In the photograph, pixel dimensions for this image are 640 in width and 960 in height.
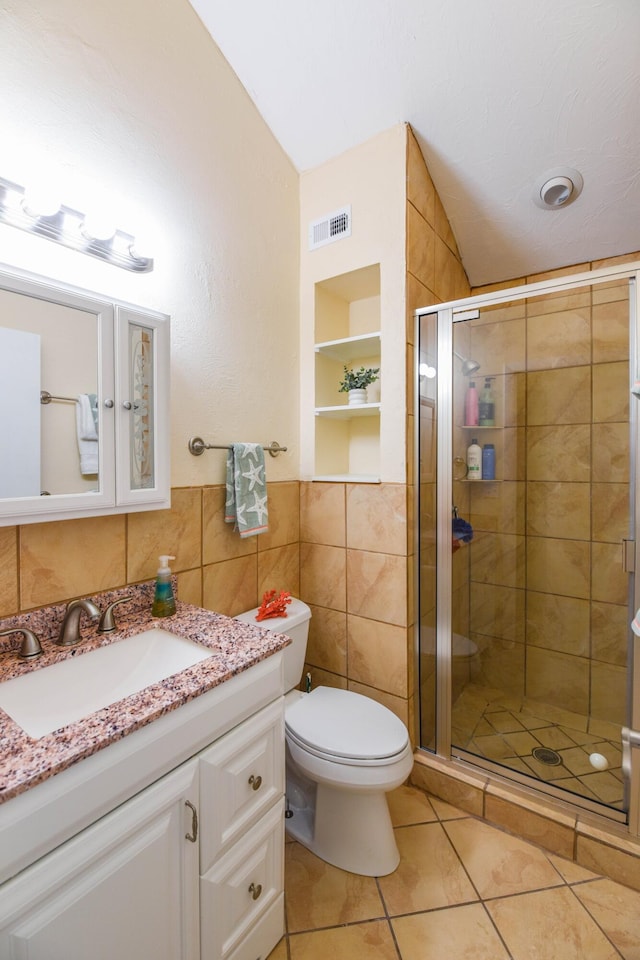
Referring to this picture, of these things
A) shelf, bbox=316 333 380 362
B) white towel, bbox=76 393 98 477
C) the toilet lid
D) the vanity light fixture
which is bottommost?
the toilet lid

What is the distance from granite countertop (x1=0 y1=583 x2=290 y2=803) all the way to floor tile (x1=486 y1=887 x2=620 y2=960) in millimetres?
1044

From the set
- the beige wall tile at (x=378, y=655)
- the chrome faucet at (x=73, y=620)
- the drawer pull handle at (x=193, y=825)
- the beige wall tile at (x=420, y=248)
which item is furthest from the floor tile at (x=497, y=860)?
the beige wall tile at (x=420, y=248)

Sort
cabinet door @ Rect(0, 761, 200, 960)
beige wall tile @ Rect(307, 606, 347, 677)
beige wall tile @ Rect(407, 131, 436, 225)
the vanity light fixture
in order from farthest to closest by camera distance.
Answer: beige wall tile @ Rect(307, 606, 347, 677) → beige wall tile @ Rect(407, 131, 436, 225) → the vanity light fixture → cabinet door @ Rect(0, 761, 200, 960)

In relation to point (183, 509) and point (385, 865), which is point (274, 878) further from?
point (183, 509)

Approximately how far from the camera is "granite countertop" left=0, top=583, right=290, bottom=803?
2.15 feet

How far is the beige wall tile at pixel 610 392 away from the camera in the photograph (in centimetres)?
144

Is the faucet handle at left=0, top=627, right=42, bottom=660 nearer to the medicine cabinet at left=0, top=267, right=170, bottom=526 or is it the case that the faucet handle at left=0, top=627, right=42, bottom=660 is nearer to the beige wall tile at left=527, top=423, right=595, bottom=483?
the medicine cabinet at left=0, top=267, right=170, bottom=526

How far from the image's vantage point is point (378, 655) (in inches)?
68.9

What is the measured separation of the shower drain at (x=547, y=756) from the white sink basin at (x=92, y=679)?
140cm

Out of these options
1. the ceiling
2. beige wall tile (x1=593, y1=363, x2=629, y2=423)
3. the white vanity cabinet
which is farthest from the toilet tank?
the ceiling

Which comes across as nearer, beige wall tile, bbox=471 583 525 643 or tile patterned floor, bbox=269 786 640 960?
tile patterned floor, bbox=269 786 640 960

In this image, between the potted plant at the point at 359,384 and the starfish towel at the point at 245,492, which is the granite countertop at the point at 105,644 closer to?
the starfish towel at the point at 245,492

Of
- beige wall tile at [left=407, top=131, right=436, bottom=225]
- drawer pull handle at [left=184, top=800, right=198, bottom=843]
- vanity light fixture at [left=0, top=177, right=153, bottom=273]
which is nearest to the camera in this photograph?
drawer pull handle at [left=184, top=800, right=198, bottom=843]

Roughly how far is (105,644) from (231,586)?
57 centimetres
